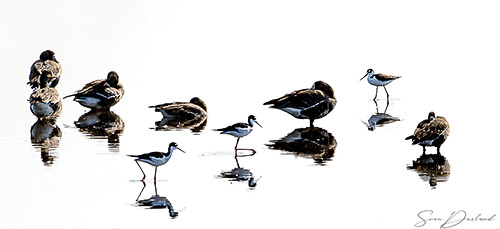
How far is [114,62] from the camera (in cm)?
2709

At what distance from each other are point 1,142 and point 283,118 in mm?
5848

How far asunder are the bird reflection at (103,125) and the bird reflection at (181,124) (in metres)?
0.77

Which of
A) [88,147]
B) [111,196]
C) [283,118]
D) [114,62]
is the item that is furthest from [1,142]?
[114,62]

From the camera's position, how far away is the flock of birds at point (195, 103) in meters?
15.4

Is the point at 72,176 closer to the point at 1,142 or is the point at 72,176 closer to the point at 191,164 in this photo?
the point at 191,164

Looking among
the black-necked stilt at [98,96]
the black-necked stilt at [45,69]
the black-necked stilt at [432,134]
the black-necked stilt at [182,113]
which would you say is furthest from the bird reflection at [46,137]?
the black-necked stilt at [432,134]

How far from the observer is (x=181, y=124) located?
61.9ft

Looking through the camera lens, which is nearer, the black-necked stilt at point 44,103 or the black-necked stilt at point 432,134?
the black-necked stilt at point 432,134

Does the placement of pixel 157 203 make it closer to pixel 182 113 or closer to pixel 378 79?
pixel 182 113

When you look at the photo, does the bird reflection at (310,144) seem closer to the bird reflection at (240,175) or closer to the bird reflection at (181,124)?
the bird reflection at (240,175)

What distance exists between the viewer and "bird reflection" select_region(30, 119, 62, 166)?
50.6 feet

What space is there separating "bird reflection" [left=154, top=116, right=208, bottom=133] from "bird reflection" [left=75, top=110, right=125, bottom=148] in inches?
30.2

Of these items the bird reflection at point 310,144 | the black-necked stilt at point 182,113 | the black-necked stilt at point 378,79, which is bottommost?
the bird reflection at point 310,144

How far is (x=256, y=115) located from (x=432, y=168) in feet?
18.9
